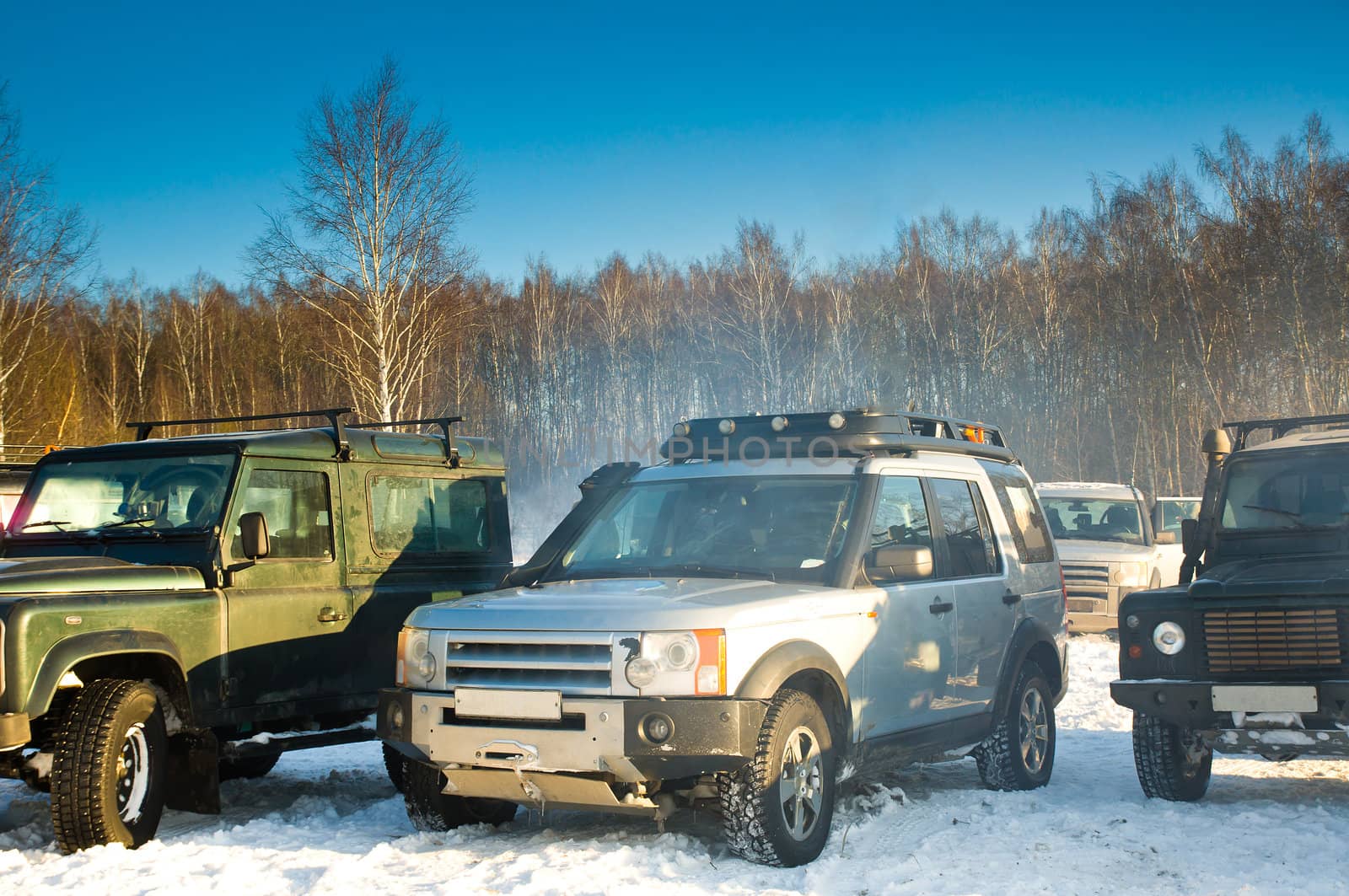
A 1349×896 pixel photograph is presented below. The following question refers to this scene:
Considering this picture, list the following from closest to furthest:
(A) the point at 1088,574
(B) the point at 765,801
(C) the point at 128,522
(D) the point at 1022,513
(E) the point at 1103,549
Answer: (B) the point at 765,801 < (C) the point at 128,522 < (D) the point at 1022,513 < (A) the point at 1088,574 < (E) the point at 1103,549

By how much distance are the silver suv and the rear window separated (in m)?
0.03

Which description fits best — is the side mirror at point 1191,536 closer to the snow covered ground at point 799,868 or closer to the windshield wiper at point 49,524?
the snow covered ground at point 799,868

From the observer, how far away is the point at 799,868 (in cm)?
531

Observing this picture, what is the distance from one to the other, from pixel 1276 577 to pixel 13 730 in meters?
6.41

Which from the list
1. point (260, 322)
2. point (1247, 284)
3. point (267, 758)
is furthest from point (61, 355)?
point (1247, 284)

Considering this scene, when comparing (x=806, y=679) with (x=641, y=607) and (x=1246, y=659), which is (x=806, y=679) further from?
(x=1246, y=659)

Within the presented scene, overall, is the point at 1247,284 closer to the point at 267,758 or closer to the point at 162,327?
the point at 267,758

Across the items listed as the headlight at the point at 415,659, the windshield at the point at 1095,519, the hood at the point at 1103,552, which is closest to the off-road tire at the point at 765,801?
the headlight at the point at 415,659

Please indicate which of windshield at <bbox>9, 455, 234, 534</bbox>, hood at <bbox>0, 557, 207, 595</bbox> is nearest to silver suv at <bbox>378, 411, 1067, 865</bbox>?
hood at <bbox>0, 557, 207, 595</bbox>

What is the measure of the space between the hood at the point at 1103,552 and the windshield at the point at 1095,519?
1.30 ft

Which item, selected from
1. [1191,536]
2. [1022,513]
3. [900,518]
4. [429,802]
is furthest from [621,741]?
[1191,536]

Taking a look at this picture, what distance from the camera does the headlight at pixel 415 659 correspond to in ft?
18.1

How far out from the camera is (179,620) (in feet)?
20.3

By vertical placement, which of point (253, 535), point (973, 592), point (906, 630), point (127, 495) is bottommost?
point (906, 630)
